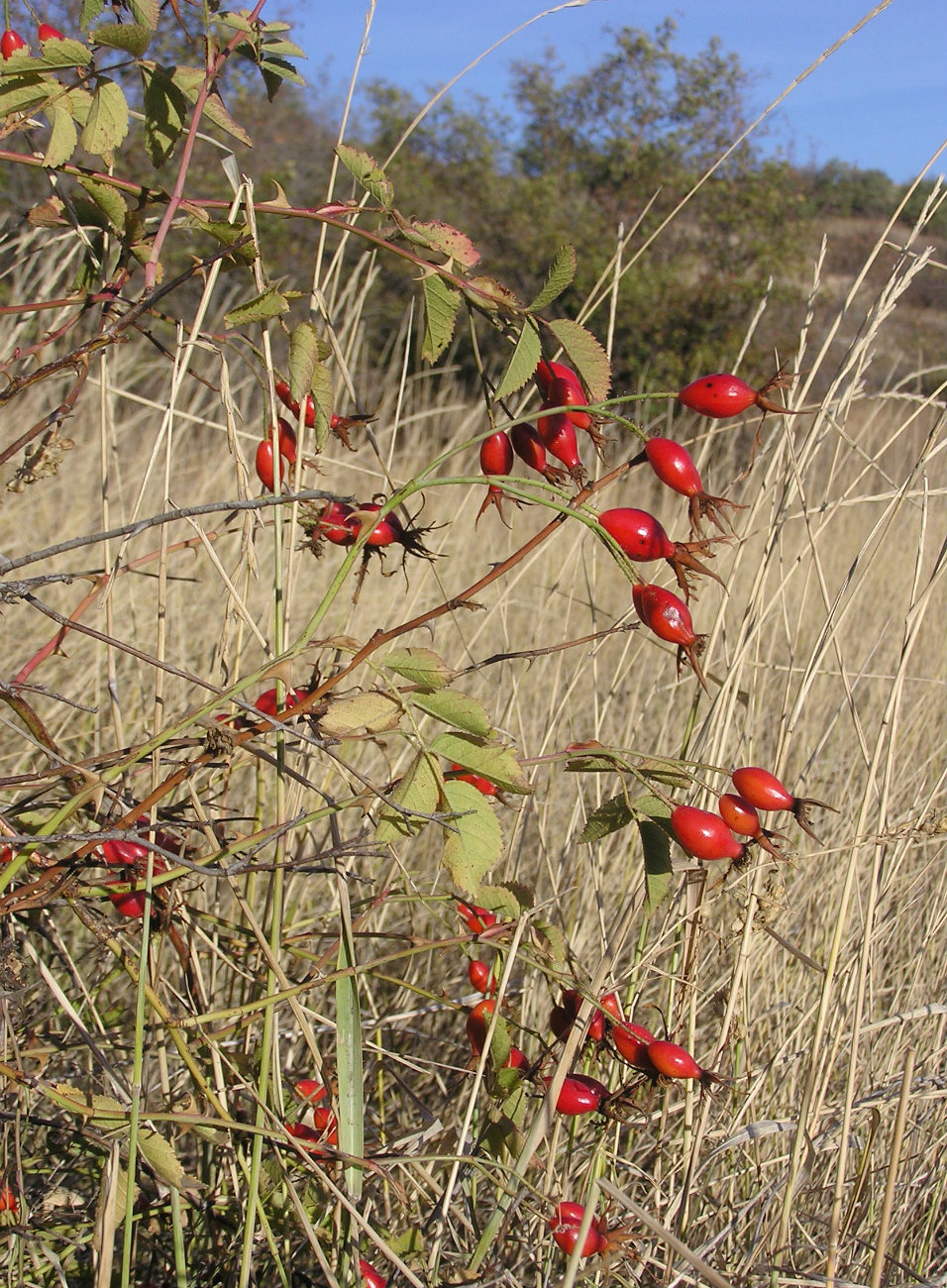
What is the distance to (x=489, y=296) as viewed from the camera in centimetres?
60

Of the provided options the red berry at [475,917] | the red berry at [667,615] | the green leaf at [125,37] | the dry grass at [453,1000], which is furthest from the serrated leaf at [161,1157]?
the green leaf at [125,37]

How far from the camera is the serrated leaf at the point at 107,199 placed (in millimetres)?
657

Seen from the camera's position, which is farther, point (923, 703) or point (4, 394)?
point (923, 703)

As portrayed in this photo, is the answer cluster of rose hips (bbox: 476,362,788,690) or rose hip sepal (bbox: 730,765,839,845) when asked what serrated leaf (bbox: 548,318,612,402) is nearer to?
cluster of rose hips (bbox: 476,362,788,690)

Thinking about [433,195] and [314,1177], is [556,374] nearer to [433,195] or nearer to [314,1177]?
[314,1177]

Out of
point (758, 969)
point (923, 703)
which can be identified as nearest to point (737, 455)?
point (923, 703)

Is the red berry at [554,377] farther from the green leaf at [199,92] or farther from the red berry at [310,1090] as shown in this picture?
the red berry at [310,1090]

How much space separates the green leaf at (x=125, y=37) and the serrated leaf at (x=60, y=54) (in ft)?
0.04

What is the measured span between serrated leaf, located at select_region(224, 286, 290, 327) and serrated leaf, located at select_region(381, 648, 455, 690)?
213 mm

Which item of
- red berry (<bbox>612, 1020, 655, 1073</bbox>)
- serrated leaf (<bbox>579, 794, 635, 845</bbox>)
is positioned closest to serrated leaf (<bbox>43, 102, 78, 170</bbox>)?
serrated leaf (<bbox>579, 794, 635, 845</bbox>)

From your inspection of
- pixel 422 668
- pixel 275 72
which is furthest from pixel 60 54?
pixel 422 668

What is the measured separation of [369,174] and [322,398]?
14 centimetres

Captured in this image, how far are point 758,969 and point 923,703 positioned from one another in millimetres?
799

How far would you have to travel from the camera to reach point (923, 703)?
1.78m
